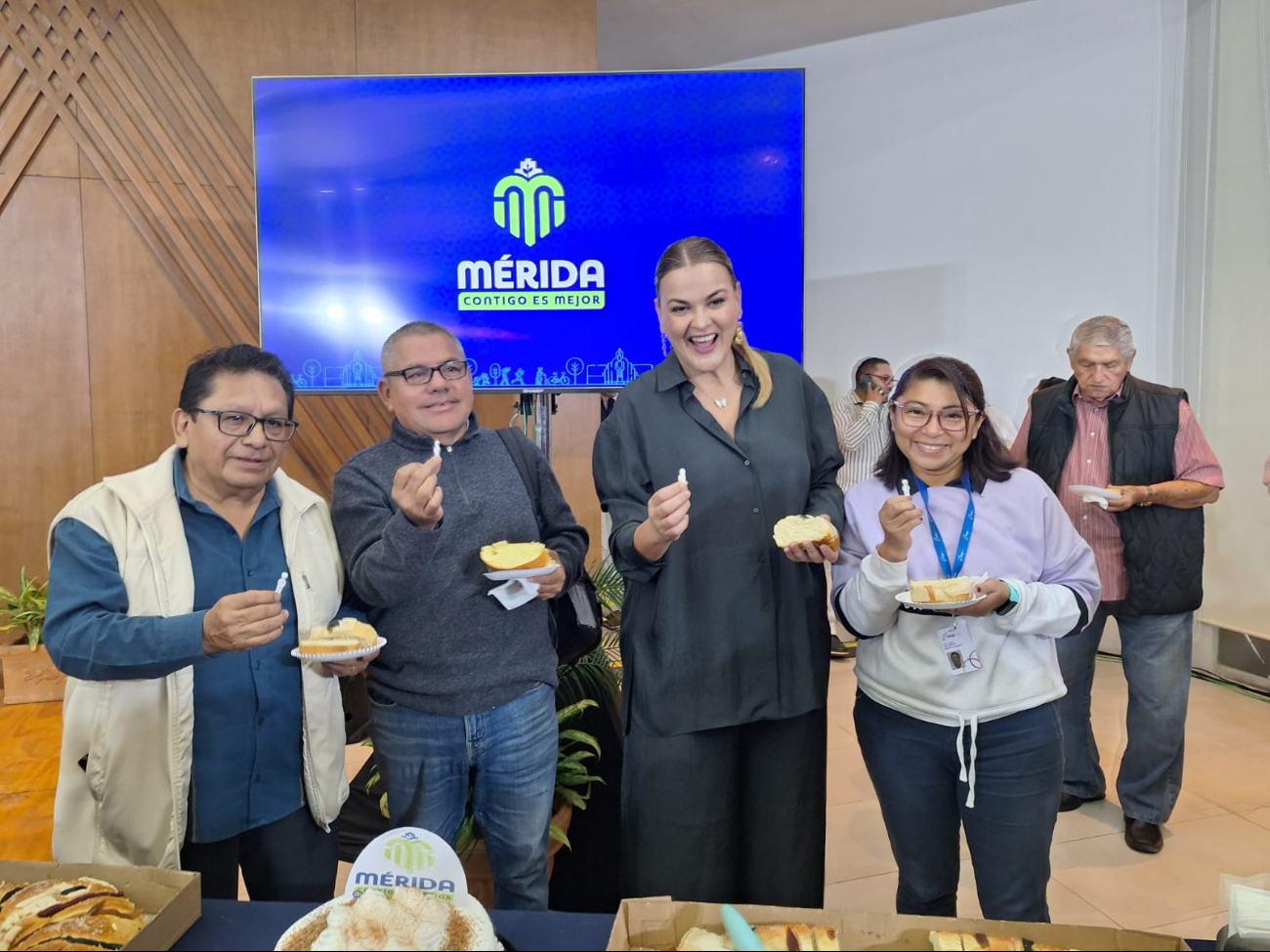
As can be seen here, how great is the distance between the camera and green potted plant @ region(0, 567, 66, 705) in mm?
4688

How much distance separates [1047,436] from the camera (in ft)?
10.8

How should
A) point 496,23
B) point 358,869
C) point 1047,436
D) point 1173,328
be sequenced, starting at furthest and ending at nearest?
1. point 1173,328
2. point 496,23
3. point 1047,436
4. point 358,869

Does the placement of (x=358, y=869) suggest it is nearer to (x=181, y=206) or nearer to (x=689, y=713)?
(x=689, y=713)

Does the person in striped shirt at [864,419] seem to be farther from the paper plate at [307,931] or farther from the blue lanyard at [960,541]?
the paper plate at [307,931]

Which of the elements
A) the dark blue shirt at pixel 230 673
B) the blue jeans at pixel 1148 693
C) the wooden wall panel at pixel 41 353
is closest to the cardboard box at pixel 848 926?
the dark blue shirt at pixel 230 673

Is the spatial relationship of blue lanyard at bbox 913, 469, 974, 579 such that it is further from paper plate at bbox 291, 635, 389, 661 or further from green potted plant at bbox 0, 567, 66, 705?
green potted plant at bbox 0, 567, 66, 705

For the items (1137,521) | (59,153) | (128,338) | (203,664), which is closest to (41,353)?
(128,338)

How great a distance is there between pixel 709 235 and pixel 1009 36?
3.62 metres

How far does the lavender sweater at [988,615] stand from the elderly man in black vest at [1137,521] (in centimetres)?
125

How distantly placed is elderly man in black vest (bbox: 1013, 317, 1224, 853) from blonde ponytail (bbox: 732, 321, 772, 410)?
1.57 m

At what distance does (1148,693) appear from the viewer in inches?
128

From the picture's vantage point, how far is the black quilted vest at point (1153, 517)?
10.2 ft

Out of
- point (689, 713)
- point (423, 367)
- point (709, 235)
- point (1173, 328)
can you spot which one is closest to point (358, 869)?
point (689, 713)

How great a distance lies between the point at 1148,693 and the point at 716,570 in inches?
88.9
